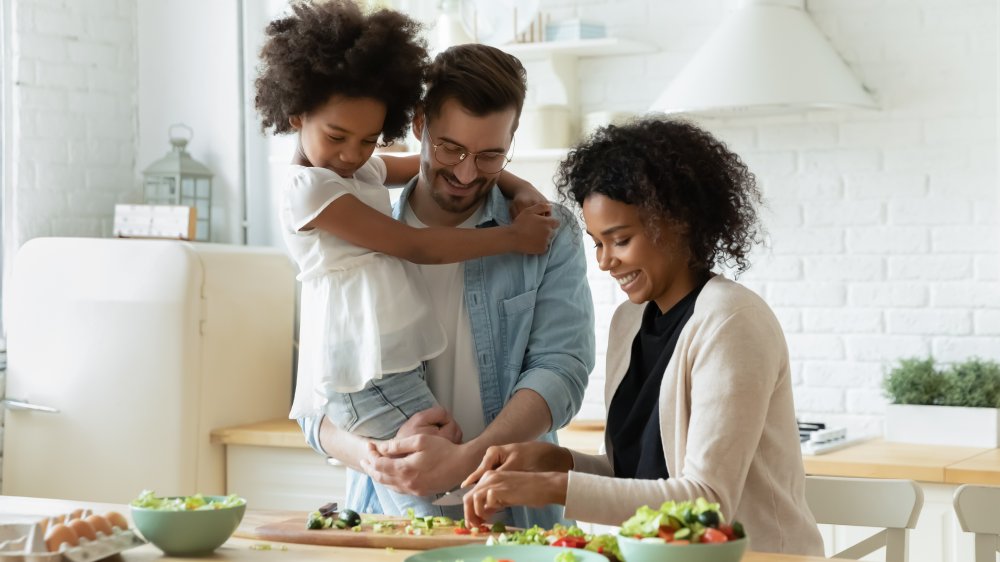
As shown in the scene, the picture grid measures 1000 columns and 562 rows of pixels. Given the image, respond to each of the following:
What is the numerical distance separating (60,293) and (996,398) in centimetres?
296

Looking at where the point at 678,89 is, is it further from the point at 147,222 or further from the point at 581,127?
the point at 147,222

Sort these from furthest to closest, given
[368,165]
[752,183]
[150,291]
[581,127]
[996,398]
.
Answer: [581,127], [150,291], [996,398], [368,165], [752,183]

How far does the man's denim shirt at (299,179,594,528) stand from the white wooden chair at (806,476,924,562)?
19.8 inches

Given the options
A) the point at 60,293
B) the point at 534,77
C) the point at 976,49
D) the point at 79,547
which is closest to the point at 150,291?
the point at 60,293

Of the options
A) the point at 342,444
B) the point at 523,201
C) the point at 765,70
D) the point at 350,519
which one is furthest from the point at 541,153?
the point at 350,519

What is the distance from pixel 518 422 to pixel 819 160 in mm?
2261

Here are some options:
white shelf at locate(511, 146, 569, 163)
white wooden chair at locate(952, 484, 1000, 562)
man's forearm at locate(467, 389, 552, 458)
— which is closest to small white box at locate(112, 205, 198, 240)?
white shelf at locate(511, 146, 569, 163)

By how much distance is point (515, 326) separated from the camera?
83.6 inches

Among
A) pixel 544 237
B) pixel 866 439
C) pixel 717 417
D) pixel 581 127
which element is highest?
pixel 581 127

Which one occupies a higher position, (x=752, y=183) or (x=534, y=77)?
(x=534, y=77)

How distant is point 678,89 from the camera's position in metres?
3.72

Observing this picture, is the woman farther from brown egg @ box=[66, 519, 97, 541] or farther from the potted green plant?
the potted green plant

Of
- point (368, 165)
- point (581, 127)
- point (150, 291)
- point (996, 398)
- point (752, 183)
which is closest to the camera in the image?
point (752, 183)

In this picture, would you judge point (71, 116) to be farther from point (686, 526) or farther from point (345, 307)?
point (686, 526)
